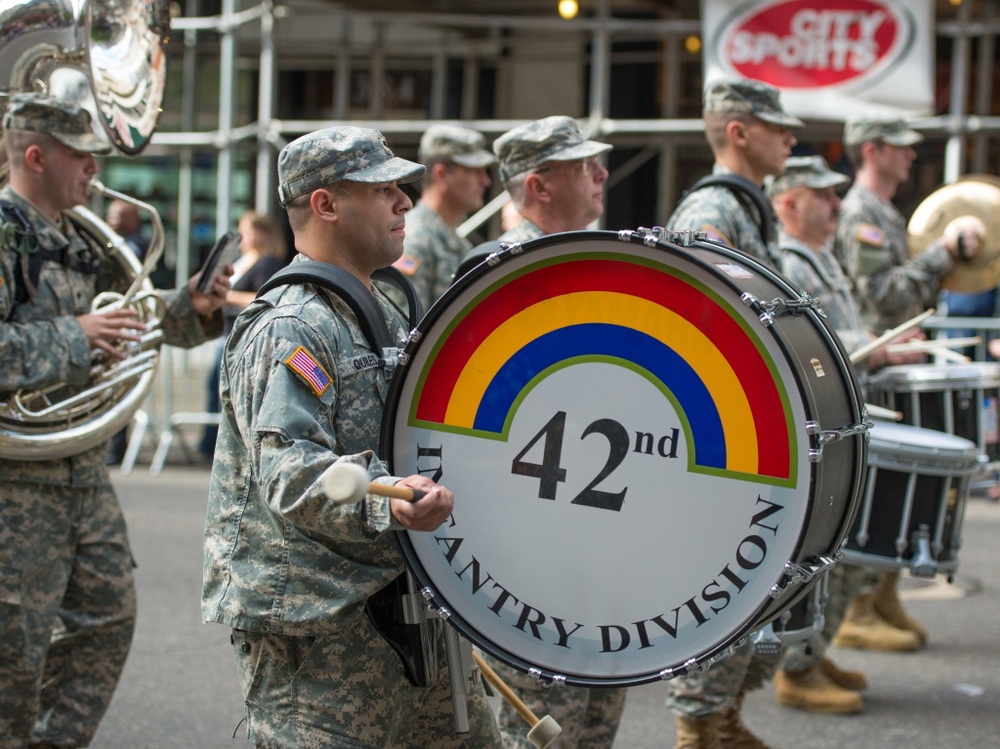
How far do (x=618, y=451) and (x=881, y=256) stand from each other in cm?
366

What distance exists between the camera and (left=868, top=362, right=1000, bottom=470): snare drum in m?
5.20

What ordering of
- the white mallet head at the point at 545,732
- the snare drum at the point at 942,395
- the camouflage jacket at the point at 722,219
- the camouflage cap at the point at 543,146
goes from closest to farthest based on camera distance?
the white mallet head at the point at 545,732 < the camouflage cap at the point at 543,146 < the camouflage jacket at the point at 722,219 < the snare drum at the point at 942,395

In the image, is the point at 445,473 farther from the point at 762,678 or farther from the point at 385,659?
the point at 762,678

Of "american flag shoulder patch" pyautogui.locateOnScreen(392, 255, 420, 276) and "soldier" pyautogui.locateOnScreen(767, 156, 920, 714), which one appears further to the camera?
"american flag shoulder patch" pyautogui.locateOnScreen(392, 255, 420, 276)

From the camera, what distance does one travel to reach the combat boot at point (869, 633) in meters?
5.86

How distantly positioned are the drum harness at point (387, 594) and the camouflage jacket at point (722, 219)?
1.51m

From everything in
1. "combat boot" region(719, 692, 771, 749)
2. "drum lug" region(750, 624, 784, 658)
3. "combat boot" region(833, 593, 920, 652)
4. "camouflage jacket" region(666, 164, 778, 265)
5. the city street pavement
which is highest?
"camouflage jacket" region(666, 164, 778, 265)

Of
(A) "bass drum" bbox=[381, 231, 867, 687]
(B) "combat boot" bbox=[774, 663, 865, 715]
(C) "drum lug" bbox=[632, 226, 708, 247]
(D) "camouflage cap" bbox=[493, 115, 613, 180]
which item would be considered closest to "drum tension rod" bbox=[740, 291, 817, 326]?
(A) "bass drum" bbox=[381, 231, 867, 687]

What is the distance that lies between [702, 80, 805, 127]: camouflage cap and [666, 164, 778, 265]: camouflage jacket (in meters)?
0.32

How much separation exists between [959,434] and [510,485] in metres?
3.11

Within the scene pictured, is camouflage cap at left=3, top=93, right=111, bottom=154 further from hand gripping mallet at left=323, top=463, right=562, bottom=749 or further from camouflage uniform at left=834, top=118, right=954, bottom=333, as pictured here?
camouflage uniform at left=834, top=118, right=954, bottom=333

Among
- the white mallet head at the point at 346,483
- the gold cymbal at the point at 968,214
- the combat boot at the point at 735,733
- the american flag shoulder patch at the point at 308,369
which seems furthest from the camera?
the gold cymbal at the point at 968,214

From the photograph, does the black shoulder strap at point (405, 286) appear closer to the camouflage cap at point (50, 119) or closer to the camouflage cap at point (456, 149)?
the camouflage cap at point (50, 119)

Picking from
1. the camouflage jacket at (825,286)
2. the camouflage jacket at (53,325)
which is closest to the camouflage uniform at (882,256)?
the camouflage jacket at (825,286)
